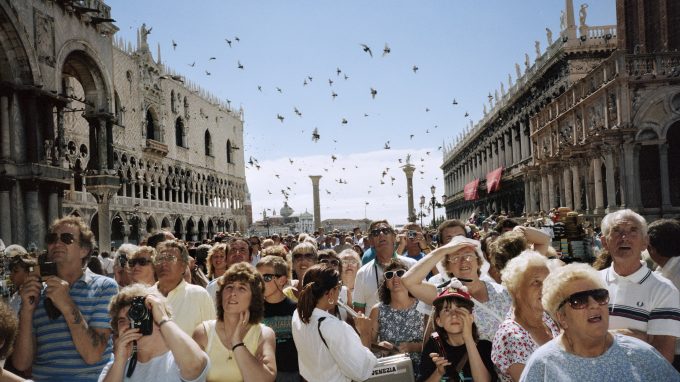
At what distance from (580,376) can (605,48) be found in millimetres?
31413

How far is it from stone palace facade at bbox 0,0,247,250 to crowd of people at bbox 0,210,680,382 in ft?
42.8

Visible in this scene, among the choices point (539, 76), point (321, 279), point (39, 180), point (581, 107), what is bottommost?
point (321, 279)

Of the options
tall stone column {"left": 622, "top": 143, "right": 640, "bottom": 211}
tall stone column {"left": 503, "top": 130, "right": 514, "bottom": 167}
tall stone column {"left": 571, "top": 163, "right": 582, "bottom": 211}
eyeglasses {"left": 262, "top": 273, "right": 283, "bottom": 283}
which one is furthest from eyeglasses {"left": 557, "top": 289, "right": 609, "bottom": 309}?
tall stone column {"left": 503, "top": 130, "right": 514, "bottom": 167}

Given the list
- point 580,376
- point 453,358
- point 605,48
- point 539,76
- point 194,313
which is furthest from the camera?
point 539,76

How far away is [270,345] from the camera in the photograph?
164 inches

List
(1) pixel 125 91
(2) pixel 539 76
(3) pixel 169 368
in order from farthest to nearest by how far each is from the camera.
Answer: (1) pixel 125 91 → (2) pixel 539 76 → (3) pixel 169 368

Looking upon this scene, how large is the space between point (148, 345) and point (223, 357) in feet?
2.51

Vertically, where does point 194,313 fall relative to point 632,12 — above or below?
below

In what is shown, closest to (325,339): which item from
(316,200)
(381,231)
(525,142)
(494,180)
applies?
(381,231)

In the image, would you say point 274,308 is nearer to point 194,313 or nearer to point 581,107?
point 194,313

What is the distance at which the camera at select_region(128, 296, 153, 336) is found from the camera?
329 centimetres

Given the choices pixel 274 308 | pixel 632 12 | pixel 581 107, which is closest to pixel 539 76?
Result: pixel 632 12

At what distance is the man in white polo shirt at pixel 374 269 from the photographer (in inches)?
251

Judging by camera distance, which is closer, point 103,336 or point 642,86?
point 103,336
